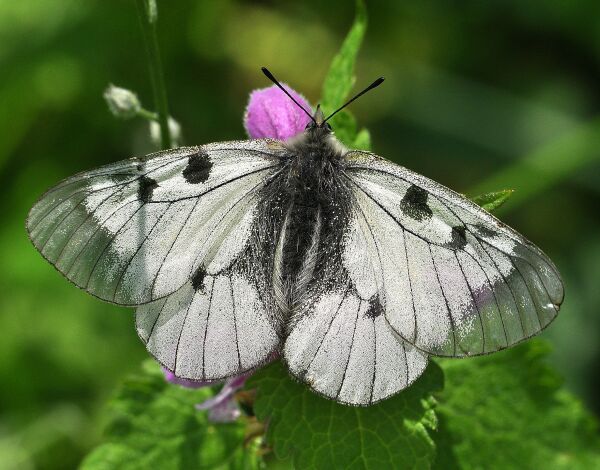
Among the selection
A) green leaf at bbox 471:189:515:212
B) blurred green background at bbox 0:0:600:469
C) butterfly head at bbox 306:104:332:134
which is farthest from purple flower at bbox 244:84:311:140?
blurred green background at bbox 0:0:600:469

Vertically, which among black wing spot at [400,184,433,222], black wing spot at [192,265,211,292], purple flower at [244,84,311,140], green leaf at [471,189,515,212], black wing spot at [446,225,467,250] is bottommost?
black wing spot at [446,225,467,250]

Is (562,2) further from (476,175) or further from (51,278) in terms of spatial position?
(51,278)

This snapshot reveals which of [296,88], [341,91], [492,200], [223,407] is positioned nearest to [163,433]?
[223,407]

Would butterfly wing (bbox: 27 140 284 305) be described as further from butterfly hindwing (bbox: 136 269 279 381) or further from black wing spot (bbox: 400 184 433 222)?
black wing spot (bbox: 400 184 433 222)

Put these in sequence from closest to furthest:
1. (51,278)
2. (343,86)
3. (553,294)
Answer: (553,294) < (343,86) < (51,278)

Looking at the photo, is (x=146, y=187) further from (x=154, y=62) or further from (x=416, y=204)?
(x=416, y=204)

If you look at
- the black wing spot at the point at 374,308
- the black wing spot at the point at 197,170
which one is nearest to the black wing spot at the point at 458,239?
the black wing spot at the point at 374,308

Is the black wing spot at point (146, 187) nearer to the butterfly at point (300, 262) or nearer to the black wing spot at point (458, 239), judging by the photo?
the butterfly at point (300, 262)

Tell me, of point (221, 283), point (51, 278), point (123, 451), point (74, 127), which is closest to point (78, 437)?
point (51, 278)
